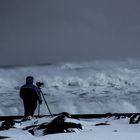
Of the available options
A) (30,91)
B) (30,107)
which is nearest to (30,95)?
(30,91)

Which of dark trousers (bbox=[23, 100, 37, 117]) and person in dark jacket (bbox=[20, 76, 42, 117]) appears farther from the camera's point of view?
dark trousers (bbox=[23, 100, 37, 117])

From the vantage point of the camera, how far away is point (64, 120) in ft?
22.2

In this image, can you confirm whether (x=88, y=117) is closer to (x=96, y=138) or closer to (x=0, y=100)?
(x=96, y=138)

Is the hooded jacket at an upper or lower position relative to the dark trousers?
upper

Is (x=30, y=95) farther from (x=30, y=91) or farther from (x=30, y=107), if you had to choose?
(x=30, y=107)

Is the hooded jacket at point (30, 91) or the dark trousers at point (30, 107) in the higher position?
the hooded jacket at point (30, 91)

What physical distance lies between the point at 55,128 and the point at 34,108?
16.5 feet

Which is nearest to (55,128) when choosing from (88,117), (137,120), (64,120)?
(64,120)

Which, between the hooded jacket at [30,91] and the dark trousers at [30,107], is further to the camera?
the dark trousers at [30,107]

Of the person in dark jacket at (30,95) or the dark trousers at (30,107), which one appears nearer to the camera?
the person in dark jacket at (30,95)

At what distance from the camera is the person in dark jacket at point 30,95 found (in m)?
11.0

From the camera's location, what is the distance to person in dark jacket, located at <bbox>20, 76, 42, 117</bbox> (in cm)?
1099

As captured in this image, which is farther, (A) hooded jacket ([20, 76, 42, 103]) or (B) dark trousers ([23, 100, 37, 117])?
(B) dark trousers ([23, 100, 37, 117])

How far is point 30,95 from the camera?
11062 millimetres
